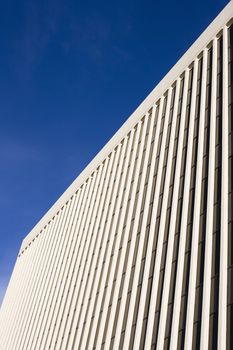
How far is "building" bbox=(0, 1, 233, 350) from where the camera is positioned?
91.2 ft

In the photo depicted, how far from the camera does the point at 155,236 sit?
36.3 m

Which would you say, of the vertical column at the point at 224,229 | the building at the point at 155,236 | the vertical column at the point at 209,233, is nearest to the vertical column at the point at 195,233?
the building at the point at 155,236

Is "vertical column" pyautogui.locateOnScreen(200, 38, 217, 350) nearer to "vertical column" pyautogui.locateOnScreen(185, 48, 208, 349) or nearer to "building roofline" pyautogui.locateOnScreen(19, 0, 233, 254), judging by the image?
"vertical column" pyautogui.locateOnScreen(185, 48, 208, 349)

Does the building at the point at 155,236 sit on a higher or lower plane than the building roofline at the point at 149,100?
lower

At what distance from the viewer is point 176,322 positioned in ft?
90.2

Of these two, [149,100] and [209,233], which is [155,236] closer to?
[209,233]

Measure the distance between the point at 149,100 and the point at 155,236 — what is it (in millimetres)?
21757

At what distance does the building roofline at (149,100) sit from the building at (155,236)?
20cm

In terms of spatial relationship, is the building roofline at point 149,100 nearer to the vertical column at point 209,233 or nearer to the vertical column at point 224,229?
the vertical column at point 209,233

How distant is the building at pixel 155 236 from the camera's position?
91.2 ft

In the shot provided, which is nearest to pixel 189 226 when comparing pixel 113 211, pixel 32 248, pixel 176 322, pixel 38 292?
pixel 176 322

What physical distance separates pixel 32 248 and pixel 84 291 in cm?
3290

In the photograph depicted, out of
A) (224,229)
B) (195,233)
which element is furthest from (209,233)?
(195,233)

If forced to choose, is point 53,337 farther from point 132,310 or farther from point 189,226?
point 189,226
